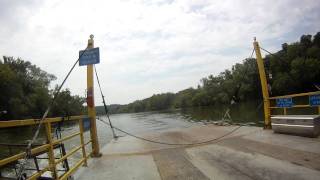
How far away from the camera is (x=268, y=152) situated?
6.12 m

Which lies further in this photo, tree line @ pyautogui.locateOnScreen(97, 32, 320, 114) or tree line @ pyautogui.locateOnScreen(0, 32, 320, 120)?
tree line @ pyautogui.locateOnScreen(97, 32, 320, 114)

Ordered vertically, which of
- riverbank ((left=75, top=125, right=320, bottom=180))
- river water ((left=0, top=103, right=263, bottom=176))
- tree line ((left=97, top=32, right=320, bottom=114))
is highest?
tree line ((left=97, top=32, right=320, bottom=114))

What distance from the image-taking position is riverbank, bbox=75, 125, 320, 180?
4.83 meters

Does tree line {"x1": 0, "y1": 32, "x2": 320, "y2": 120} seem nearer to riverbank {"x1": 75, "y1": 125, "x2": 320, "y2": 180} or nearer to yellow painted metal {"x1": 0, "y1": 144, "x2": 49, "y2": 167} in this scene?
riverbank {"x1": 75, "y1": 125, "x2": 320, "y2": 180}

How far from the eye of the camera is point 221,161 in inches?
227

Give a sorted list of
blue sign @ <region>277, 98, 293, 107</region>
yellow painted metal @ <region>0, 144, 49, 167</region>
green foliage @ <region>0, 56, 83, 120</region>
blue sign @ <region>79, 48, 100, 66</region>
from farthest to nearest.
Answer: green foliage @ <region>0, 56, 83, 120</region> < blue sign @ <region>277, 98, 293, 107</region> < blue sign @ <region>79, 48, 100, 66</region> < yellow painted metal @ <region>0, 144, 49, 167</region>

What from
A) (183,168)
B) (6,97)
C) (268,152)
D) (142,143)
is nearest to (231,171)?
(183,168)

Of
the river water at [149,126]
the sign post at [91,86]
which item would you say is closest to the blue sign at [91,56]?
the sign post at [91,86]

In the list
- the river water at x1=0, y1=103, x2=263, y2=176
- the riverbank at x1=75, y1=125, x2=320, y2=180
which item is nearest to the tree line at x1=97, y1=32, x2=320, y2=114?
the river water at x1=0, y1=103, x2=263, y2=176

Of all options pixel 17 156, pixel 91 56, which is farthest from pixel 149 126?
pixel 17 156

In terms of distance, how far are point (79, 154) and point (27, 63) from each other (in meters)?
65.1

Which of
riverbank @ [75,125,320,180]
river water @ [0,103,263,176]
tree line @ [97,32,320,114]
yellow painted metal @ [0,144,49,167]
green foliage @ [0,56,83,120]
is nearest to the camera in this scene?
yellow painted metal @ [0,144,49,167]

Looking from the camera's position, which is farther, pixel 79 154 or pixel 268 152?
pixel 79 154

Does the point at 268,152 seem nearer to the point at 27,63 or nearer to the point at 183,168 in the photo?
the point at 183,168
